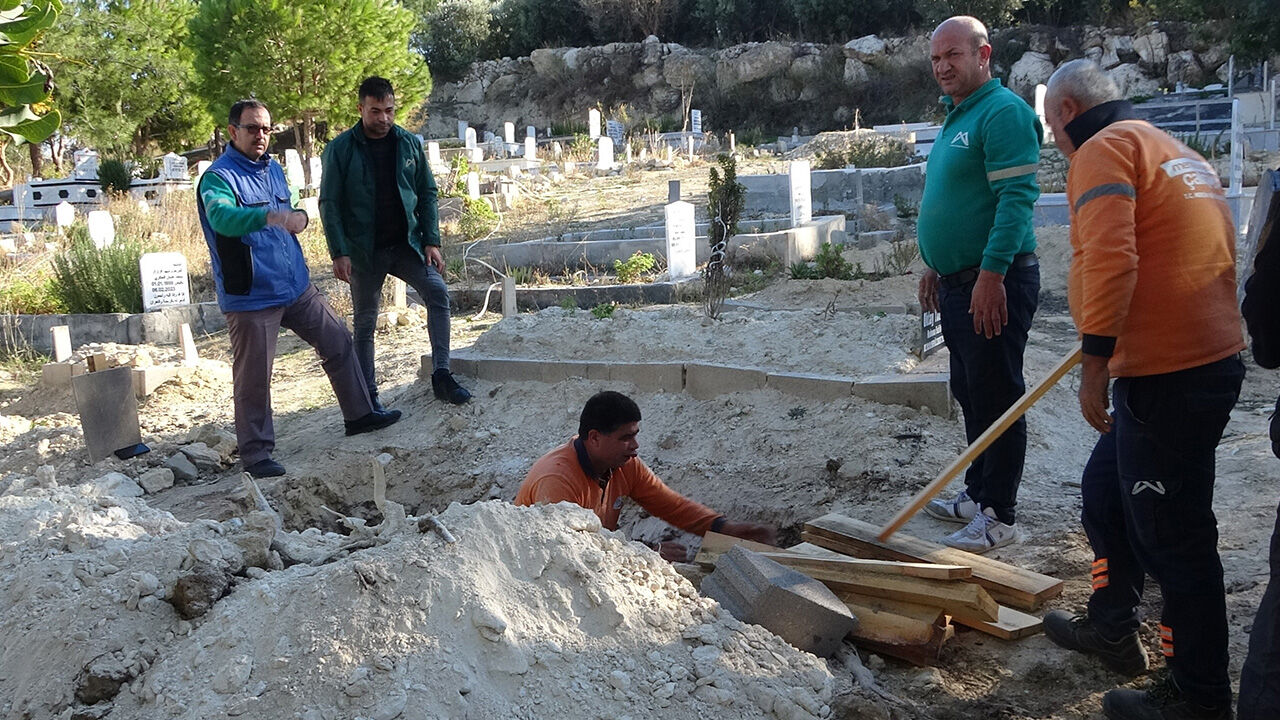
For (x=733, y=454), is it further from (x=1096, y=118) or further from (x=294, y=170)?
(x=294, y=170)

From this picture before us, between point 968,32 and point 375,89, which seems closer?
point 968,32

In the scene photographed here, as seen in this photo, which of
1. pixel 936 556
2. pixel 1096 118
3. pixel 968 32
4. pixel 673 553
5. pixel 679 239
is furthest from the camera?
pixel 679 239

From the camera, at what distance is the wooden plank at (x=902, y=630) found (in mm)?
3129

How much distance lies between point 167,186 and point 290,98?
6396 mm

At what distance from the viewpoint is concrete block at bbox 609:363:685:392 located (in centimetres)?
610

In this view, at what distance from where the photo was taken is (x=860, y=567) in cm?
340

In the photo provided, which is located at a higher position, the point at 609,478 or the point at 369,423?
the point at 609,478

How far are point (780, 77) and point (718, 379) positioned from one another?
3267 cm

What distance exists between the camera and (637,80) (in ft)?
129

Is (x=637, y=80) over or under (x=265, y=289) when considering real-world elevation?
over

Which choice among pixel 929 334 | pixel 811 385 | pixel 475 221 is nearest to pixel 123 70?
pixel 475 221

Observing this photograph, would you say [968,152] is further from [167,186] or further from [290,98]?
[290,98]

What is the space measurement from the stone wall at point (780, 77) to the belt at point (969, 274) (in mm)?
27026

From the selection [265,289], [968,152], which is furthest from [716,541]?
[265,289]
